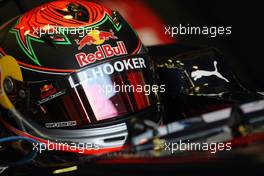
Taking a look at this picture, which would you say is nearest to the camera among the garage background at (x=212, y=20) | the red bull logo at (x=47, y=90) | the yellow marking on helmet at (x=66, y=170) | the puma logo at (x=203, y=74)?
the yellow marking on helmet at (x=66, y=170)

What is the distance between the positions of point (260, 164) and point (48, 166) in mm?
491

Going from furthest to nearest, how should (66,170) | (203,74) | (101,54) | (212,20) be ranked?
1. (212,20)
2. (203,74)
3. (101,54)
4. (66,170)

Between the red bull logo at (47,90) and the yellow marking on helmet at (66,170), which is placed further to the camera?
the red bull logo at (47,90)

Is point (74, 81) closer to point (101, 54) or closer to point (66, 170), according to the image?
point (101, 54)

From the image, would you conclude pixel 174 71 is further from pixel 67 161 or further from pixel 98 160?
pixel 98 160

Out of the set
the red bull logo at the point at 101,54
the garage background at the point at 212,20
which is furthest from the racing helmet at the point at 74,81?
the garage background at the point at 212,20

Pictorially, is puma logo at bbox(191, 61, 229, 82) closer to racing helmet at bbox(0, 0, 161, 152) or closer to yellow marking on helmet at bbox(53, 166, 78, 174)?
racing helmet at bbox(0, 0, 161, 152)

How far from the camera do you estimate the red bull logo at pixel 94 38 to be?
87 centimetres

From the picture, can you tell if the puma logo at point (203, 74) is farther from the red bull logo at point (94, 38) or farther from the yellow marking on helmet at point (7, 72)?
the yellow marking on helmet at point (7, 72)

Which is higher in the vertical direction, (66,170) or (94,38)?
(94,38)

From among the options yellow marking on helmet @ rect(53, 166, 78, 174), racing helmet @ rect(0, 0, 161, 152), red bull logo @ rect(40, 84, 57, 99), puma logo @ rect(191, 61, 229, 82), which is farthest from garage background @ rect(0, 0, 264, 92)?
yellow marking on helmet @ rect(53, 166, 78, 174)

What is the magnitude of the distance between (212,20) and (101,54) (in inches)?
19.5

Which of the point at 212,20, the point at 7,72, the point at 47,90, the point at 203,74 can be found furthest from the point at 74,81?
the point at 212,20

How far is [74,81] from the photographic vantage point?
0.84 m
